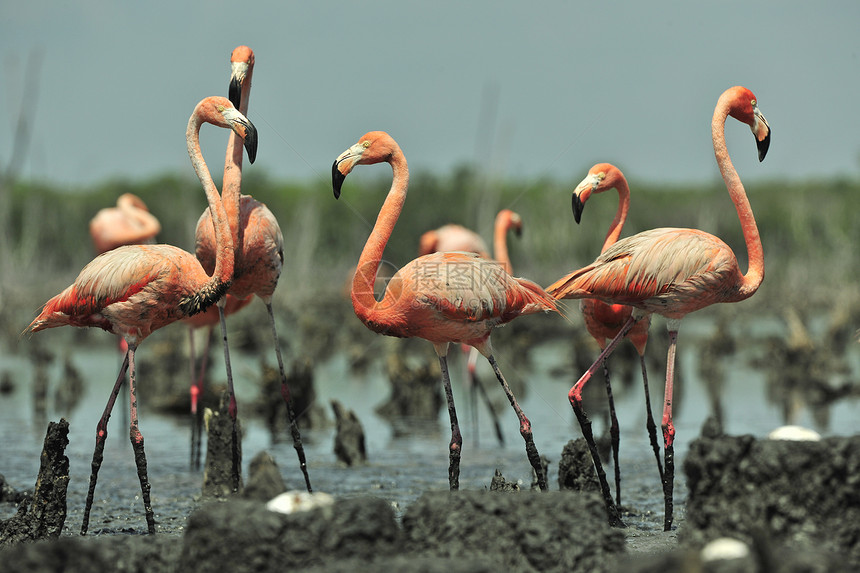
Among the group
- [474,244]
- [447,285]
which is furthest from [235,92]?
[474,244]

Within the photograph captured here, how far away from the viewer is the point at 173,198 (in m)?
32.0

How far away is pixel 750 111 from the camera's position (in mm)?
5957

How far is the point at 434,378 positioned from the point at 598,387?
250 centimetres

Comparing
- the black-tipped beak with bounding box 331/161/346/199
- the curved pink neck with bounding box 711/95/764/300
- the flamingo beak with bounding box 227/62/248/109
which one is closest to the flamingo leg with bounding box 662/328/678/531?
the curved pink neck with bounding box 711/95/764/300

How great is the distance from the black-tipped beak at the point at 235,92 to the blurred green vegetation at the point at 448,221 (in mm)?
6845

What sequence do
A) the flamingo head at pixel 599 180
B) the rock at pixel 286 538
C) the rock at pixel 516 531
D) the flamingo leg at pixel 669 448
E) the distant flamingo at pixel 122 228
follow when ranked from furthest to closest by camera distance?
1. the distant flamingo at pixel 122 228
2. the flamingo head at pixel 599 180
3. the flamingo leg at pixel 669 448
4. the rock at pixel 516 531
5. the rock at pixel 286 538

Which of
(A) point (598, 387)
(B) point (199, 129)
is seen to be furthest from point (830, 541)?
(A) point (598, 387)

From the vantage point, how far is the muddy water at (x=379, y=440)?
6.48 metres

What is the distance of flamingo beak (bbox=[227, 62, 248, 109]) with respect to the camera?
6184 millimetres

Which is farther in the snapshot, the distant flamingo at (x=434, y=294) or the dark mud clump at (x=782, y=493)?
the distant flamingo at (x=434, y=294)

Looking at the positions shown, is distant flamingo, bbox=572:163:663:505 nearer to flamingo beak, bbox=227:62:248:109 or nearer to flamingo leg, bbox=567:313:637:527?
flamingo leg, bbox=567:313:637:527

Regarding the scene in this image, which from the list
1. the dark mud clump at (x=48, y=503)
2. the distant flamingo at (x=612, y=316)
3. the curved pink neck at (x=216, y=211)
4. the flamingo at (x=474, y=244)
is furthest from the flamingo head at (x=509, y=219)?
the dark mud clump at (x=48, y=503)

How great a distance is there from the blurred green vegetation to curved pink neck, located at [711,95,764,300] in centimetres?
685

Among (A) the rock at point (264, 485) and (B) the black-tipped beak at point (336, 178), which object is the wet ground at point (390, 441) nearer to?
(A) the rock at point (264, 485)
